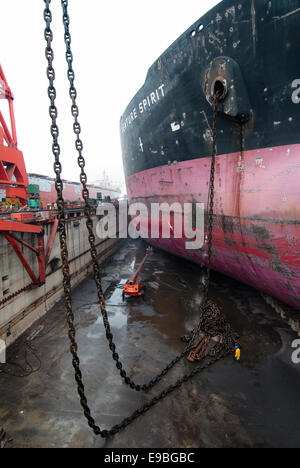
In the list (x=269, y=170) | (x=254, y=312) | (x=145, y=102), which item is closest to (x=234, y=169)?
(x=269, y=170)

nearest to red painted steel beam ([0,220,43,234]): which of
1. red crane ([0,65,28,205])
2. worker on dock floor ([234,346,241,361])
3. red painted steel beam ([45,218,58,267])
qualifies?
red painted steel beam ([45,218,58,267])

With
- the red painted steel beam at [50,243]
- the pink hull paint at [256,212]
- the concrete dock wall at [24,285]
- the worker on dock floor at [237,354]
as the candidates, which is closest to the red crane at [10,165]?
the concrete dock wall at [24,285]

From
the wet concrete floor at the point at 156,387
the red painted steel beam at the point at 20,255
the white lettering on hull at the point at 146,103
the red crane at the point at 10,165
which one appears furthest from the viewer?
the red crane at the point at 10,165

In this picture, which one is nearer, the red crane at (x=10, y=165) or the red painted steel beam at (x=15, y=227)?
the red painted steel beam at (x=15, y=227)

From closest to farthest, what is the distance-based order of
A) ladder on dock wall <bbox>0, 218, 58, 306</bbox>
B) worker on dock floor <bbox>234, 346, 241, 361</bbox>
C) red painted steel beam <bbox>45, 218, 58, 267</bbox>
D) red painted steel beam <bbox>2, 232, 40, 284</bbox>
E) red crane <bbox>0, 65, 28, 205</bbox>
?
1. worker on dock floor <bbox>234, 346, 241, 361</bbox>
2. ladder on dock wall <bbox>0, 218, 58, 306</bbox>
3. red painted steel beam <bbox>2, 232, 40, 284</bbox>
4. red painted steel beam <bbox>45, 218, 58, 267</bbox>
5. red crane <bbox>0, 65, 28, 205</bbox>

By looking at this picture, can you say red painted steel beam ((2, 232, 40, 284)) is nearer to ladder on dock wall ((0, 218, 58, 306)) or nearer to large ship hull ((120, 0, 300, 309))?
ladder on dock wall ((0, 218, 58, 306))

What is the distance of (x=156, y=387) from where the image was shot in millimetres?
5891

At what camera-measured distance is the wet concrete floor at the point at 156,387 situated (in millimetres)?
4660

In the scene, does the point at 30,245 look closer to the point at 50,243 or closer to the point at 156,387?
the point at 50,243

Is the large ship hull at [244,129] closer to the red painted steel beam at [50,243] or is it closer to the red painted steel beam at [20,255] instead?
the red painted steel beam at [50,243]

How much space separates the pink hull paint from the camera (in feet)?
18.1

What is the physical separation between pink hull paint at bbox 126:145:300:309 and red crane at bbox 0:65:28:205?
10.0m

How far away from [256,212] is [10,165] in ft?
44.8

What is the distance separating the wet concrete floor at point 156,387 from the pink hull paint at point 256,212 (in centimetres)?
213
